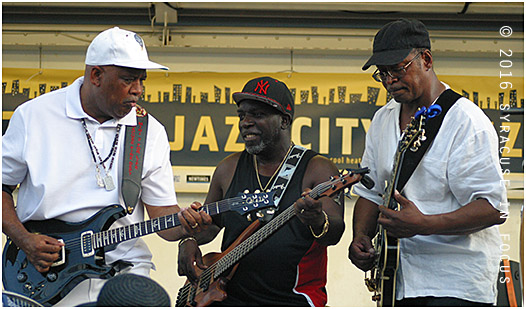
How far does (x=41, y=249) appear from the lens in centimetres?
Answer: 325

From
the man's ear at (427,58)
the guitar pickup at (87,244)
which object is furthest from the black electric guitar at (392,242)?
the guitar pickup at (87,244)

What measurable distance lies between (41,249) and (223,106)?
281 cm

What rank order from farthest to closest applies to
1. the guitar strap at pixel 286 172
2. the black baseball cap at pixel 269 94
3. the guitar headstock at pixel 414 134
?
the black baseball cap at pixel 269 94
the guitar strap at pixel 286 172
the guitar headstock at pixel 414 134

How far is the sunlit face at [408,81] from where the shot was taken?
3268 mm

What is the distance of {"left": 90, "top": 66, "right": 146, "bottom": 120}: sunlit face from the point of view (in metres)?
3.44

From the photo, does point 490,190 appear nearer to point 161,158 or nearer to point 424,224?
point 424,224

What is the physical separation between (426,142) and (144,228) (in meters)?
1.38

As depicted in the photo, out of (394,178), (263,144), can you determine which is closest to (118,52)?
(263,144)

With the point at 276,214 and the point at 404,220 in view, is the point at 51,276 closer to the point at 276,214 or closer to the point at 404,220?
the point at 276,214

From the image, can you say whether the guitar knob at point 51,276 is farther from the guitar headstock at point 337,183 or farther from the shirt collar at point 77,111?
the guitar headstock at point 337,183

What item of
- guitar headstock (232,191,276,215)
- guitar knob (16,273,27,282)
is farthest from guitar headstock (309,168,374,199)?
guitar knob (16,273,27,282)

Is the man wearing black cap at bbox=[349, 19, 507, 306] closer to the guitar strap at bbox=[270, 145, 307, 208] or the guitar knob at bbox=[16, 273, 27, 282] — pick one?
the guitar strap at bbox=[270, 145, 307, 208]

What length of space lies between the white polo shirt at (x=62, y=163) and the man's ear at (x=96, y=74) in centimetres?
11

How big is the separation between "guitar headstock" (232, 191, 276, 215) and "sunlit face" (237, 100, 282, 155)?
0.33 metres
